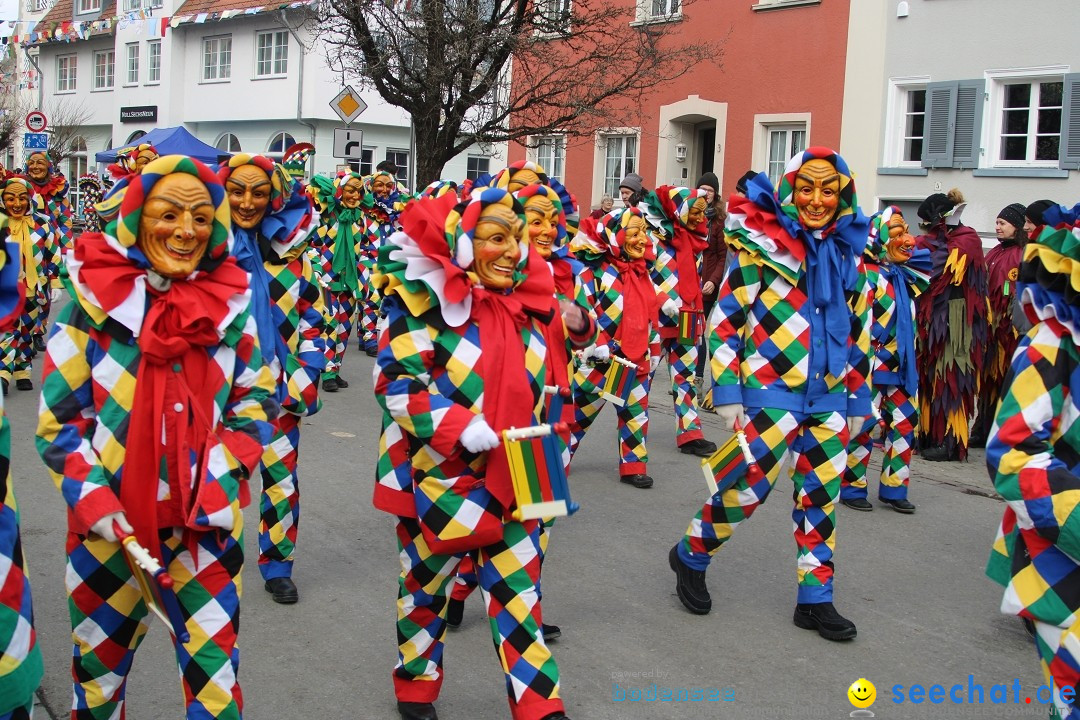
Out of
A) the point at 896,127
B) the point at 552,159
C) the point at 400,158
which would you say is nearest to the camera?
the point at 896,127

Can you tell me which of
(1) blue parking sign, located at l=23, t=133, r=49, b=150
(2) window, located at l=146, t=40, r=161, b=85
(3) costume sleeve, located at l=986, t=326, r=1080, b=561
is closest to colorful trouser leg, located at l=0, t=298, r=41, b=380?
(3) costume sleeve, located at l=986, t=326, r=1080, b=561

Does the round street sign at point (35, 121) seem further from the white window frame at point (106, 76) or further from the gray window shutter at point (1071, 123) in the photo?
the gray window shutter at point (1071, 123)

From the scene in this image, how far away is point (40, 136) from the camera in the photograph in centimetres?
2439

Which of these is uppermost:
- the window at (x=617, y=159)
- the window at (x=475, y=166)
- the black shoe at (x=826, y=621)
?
the window at (x=475, y=166)

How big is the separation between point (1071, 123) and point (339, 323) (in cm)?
968

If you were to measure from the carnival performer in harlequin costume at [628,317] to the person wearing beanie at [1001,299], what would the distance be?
2950 mm

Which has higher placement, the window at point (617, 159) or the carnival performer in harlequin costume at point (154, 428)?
the window at point (617, 159)

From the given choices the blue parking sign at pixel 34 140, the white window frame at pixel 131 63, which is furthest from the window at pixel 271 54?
the blue parking sign at pixel 34 140

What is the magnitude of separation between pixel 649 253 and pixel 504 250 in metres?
4.37

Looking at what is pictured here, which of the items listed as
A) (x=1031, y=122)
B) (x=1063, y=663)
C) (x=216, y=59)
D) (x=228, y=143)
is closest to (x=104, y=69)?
(x=216, y=59)

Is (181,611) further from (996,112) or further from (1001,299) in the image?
(996,112)

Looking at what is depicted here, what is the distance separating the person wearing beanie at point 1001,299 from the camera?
29.8 ft

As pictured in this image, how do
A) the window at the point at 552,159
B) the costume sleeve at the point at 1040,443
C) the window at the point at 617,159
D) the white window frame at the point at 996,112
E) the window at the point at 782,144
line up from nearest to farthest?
the costume sleeve at the point at 1040,443 → the white window frame at the point at 996,112 → the window at the point at 782,144 → the window at the point at 617,159 → the window at the point at 552,159

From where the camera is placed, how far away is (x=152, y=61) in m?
38.7
